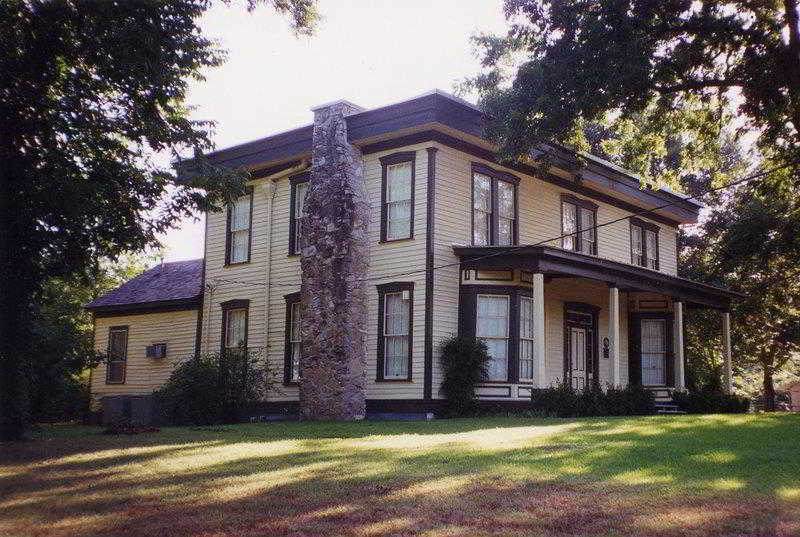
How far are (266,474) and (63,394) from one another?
59.1ft

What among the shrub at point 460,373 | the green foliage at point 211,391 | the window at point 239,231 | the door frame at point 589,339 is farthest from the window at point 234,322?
the door frame at point 589,339

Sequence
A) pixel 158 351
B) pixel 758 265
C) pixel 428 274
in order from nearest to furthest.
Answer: pixel 428 274
pixel 158 351
pixel 758 265

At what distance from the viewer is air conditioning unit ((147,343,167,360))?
2609 cm

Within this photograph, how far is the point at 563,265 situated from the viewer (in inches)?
794

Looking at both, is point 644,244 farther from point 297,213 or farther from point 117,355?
point 117,355

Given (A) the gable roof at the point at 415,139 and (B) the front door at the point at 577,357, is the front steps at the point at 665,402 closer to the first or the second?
(B) the front door at the point at 577,357

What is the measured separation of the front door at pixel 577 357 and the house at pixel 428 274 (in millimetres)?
62

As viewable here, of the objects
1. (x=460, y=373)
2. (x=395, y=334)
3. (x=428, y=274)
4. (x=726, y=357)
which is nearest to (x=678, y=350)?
(x=726, y=357)

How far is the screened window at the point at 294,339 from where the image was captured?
2244cm

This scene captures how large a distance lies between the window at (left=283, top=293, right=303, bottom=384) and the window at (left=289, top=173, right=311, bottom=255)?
1355 millimetres

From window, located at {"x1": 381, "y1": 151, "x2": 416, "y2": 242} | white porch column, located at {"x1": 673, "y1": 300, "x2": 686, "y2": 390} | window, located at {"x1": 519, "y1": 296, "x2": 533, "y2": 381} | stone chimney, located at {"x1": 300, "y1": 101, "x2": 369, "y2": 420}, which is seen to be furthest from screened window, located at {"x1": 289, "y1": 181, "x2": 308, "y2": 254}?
white porch column, located at {"x1": 673, "y1": 300, "x2": 686, "y2": 390}

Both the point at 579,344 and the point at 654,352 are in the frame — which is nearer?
the point at 579,344

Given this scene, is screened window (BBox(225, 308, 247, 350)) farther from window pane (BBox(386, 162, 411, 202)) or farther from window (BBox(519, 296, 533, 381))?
window (BBox(519, 296, 533, 381))

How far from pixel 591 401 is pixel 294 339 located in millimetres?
7870
